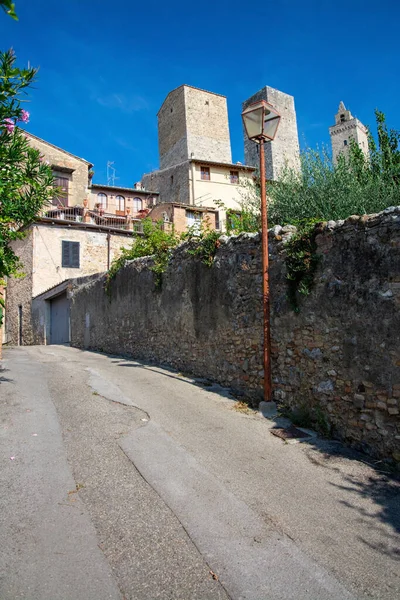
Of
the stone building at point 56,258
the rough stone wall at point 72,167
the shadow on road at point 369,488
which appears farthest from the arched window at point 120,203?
the shadow on road at point 369,488

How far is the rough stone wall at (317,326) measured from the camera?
4.95 m

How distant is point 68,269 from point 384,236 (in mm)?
22650

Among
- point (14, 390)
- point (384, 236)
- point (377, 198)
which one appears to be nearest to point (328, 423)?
point (384, 236)

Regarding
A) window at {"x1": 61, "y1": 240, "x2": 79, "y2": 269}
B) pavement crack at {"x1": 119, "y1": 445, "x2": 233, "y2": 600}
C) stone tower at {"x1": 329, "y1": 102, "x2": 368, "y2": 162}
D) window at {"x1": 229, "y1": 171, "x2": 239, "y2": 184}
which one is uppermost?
stone tower at {"x1": 329, "y1": 102, "x2": 368, "y2": 162}

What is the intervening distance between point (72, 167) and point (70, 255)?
39.4 feet

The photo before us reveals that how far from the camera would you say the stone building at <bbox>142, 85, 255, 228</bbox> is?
112 feet

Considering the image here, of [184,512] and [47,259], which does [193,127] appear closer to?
[47,259]

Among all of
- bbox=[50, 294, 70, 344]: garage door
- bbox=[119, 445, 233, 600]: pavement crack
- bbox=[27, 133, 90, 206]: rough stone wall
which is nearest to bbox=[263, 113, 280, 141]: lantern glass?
bbox=[119, 445, 233, 600]: pavement crack

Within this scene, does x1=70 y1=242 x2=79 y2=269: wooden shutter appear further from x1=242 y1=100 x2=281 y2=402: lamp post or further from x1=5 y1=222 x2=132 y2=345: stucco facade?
x1=242 y1=100 x2=281 y2=402: lamp post

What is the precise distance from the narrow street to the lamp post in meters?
0.97

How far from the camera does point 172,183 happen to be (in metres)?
36.9

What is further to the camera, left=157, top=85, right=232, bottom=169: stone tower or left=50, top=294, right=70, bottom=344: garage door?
left=157, top=85, right=232, bottom=169: stone tower

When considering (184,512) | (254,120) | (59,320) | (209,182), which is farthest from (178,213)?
(184,512)

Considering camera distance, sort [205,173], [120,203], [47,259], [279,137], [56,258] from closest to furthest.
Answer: [47,259] < [56,258] < [205,173] < [120,203] < [279,137]
